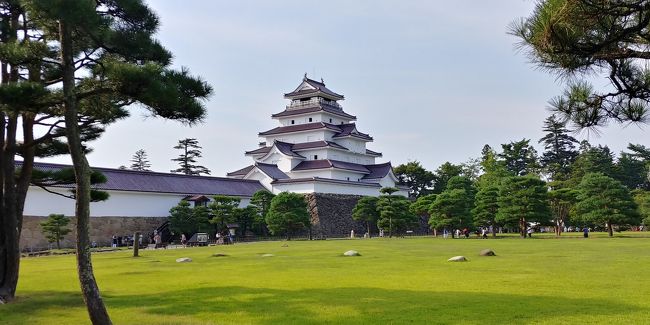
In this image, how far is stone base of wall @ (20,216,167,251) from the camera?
2936cm

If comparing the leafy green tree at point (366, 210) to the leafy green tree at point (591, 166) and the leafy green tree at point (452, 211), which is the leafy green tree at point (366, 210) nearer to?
the leafy green tree at point (452, 211)

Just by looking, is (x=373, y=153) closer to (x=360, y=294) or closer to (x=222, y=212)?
(x=222, y=212)

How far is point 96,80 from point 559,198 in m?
37.1

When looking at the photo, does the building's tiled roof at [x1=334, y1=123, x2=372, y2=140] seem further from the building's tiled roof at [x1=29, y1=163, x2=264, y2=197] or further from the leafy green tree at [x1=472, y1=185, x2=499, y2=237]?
the leafy green tree at [x1=472, y1=185, x2=499, y2=237]

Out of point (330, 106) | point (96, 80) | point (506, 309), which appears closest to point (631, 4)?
point (506, 309)

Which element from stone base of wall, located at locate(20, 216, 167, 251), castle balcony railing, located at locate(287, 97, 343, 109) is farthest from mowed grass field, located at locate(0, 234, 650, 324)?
castle balcony railing, located at locate(287, 97, 343, 109)

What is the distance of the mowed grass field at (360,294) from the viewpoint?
7426 mm

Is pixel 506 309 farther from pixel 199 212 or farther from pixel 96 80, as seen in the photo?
pixel 199 212

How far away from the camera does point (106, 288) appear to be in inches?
435

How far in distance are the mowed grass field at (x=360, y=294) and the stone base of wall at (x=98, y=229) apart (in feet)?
55.2

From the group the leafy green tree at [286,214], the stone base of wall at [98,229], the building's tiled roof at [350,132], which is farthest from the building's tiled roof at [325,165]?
the stone base of wall at [98,229]

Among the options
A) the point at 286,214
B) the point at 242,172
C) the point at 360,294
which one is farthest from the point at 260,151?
the point at 360,294

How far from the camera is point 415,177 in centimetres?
5697

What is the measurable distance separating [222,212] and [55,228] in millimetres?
9889
